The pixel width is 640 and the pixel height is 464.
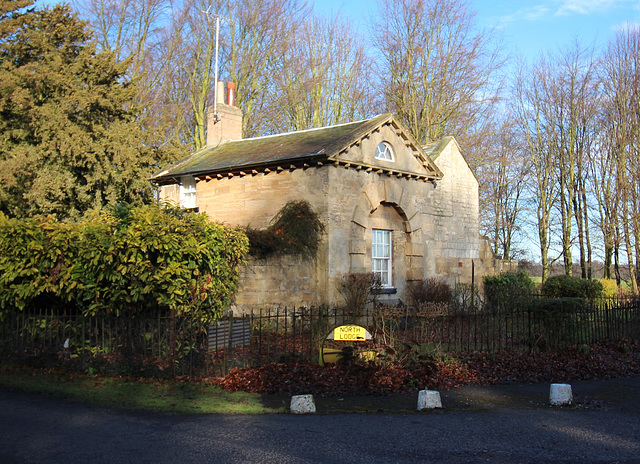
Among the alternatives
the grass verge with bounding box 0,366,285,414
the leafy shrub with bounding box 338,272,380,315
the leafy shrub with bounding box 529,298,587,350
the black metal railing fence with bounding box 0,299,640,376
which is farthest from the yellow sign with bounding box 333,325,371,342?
the leafy shrub with bounding box 338,272,380,315

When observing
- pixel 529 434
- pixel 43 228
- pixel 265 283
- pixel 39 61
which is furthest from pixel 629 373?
pixel 39 61

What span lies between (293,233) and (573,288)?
12278 millimetres

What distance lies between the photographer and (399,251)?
19.1 meters

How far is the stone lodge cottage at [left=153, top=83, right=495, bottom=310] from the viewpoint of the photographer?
16.2 meters

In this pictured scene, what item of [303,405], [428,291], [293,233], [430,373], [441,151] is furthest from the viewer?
[441,151]

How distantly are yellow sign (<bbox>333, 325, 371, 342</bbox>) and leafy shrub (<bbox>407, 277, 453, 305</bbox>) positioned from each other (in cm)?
873

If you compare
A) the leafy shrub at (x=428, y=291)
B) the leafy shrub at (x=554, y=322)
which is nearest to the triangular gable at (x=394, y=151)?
the leafy shrub at (x=428, y=291)

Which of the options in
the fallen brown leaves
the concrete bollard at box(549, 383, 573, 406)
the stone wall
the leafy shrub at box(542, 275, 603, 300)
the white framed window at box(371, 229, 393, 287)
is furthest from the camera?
the leafy shrub at box(542, 275, 603, 300)

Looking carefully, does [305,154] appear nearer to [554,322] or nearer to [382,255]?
[382,255]

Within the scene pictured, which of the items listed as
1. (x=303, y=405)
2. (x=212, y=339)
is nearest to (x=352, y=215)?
(x=212, y=339)

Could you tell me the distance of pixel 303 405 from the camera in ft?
25.9

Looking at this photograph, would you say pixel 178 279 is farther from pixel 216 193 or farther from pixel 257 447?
pixel 216 193

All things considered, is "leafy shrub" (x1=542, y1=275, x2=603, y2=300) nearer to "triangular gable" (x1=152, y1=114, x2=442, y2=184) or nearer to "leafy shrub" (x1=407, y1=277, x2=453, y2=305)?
"leafy shrub" (x1=407, y1=277, x2=453, y2=305)

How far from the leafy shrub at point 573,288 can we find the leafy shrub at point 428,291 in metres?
5.36
